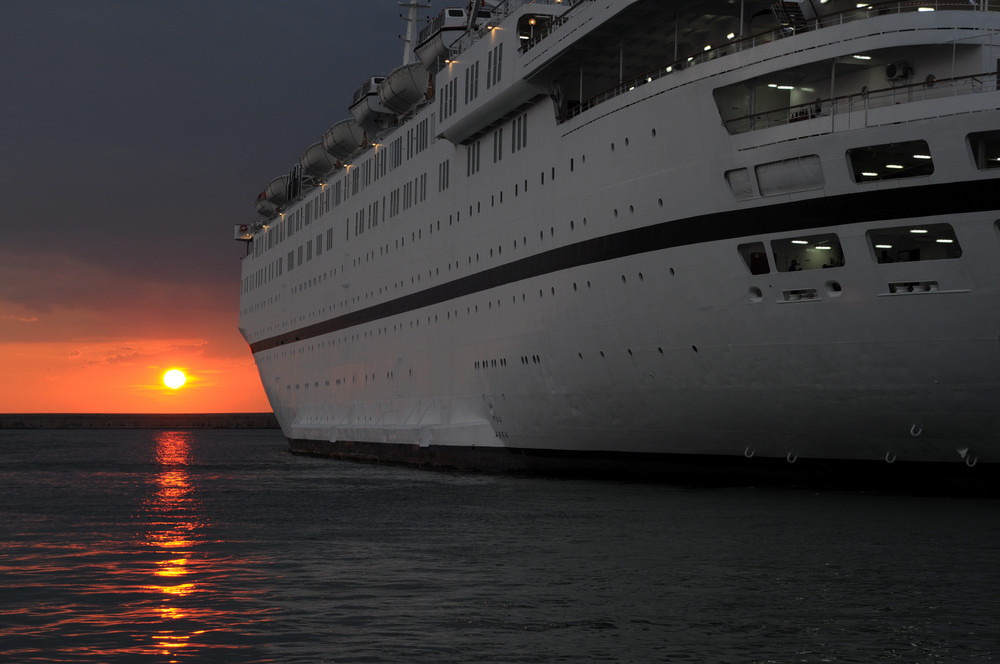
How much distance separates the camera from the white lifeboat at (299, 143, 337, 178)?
5544 cm

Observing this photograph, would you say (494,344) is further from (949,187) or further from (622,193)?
(949,187)

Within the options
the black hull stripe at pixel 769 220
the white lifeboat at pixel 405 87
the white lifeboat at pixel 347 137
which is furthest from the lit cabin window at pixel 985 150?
the white lifeboat at pixel 347 137

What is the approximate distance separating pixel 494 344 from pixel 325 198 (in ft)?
79.6

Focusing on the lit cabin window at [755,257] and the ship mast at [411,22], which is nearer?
the lit cabin window at [755,257]

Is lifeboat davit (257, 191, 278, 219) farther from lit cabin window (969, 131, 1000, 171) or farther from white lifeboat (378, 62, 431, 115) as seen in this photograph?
lit cabin window (969, 131, 1000, 171)

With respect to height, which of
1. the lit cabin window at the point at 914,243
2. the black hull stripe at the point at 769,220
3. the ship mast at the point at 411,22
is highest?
the ship mast at the point at 411,22

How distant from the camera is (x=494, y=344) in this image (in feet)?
108

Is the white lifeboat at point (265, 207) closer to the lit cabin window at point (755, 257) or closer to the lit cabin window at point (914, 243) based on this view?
the lit cabin window at point (755, 257)

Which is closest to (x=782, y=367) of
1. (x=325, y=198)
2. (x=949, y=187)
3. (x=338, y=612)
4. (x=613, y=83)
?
(x=949, y=187)

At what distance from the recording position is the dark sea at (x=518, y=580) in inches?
402

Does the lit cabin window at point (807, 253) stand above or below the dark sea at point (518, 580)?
above

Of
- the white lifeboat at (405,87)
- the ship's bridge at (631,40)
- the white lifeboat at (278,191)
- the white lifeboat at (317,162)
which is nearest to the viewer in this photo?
the ship's bridge at (631,40)

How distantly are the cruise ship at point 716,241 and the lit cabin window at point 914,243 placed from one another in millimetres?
41

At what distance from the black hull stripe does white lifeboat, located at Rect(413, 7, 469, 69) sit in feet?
37.6
